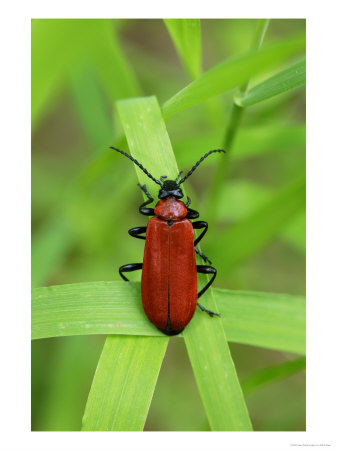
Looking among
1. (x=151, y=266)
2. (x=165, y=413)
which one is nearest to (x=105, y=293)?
(x=151, y=266)

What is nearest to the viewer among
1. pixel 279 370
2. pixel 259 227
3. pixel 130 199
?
pixel 279 370

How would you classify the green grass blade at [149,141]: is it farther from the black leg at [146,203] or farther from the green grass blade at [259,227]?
the green grass blade at [259,227]

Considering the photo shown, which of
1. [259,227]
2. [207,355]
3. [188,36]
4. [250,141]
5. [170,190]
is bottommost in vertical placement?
[207,355]

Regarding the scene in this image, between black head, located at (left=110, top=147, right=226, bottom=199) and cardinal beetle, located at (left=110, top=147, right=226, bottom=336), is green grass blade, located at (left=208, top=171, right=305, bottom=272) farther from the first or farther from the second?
black head, located at (left=110, top=147, right=226, bottom=199)

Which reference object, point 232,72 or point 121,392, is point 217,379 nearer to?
point 121,392

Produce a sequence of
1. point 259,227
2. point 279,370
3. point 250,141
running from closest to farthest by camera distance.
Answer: point 279,370
point 259,227
point 250,141

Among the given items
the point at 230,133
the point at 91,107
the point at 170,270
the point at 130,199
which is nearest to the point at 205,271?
the point at 170,270
